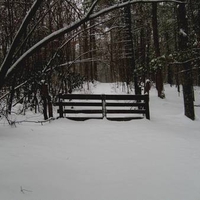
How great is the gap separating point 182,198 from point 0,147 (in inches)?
149

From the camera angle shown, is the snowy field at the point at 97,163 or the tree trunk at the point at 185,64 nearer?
the snowy field at the point at 97,163

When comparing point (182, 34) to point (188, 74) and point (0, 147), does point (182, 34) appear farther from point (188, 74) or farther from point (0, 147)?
point (0, 147)

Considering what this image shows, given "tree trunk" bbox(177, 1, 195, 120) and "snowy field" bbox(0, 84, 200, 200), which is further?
"tree trunk" bbox(177, 1, 195, 120)

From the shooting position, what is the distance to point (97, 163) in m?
5.25

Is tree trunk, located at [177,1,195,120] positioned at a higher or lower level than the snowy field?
higher

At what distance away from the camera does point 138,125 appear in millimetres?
→ 9219

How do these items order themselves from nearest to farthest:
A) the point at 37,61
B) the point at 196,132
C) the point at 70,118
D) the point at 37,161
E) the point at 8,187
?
1. the point at 8,187
2. the point at 37,161
3. the point at 196,132
4. the point at 70,118
5. the point at 37,61

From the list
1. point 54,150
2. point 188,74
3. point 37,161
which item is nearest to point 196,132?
point 188,74

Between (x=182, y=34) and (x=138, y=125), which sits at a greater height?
(x=182, y=34)

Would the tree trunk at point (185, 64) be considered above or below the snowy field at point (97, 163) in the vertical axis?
above

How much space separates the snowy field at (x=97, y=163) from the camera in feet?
12.9

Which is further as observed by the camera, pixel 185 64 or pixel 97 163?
pixel 185 64

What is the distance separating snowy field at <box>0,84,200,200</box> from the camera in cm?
394

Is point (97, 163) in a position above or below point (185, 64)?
below
